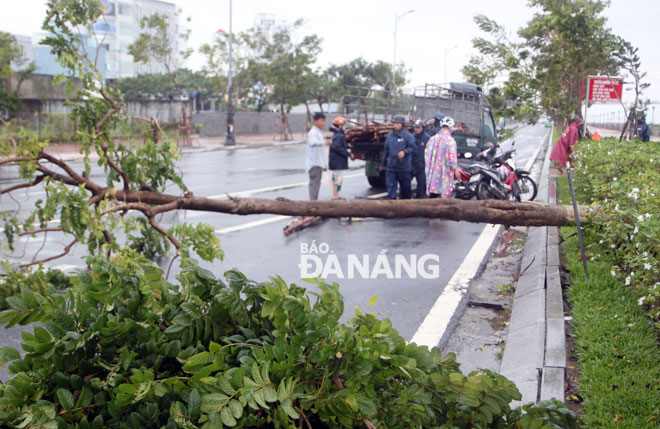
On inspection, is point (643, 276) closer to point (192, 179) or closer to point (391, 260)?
point (391, 260)

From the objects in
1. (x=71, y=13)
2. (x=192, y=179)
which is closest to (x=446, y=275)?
(x=71, y=13)

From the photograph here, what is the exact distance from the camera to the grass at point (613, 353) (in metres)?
3.32

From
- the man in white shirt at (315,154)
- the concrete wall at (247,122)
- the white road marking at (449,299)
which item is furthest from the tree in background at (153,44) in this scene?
the white road marking at (449,299)

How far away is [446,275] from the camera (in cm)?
732

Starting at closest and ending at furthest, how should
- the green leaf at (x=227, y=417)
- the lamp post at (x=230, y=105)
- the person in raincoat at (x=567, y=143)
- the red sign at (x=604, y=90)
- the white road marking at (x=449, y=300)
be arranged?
the green leaf at (x=227, y=417)
the white road marking at (x=449, y=300)
the person in raincoat at (x=567, y=143)
the red sign at (x=604, y=90)
the lamp post at (x=230, y=105)

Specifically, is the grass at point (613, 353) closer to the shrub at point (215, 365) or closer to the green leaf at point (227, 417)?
the shrub at point (215, 365)

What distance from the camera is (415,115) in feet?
53.2

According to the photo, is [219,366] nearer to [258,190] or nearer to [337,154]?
[337,154]

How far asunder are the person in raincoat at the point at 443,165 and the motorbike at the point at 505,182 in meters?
0.61

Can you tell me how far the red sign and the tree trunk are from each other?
31.1 ft

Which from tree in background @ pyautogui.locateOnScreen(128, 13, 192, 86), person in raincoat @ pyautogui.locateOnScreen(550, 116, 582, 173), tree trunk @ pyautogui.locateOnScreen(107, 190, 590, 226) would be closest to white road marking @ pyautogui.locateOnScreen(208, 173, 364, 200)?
person in raincoat @ pyautogui.locateOnScreen(550, 116, 582, 173)

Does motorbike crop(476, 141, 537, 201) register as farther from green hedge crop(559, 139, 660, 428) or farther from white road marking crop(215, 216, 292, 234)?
green hedge crop(559, 139, 660, 428)

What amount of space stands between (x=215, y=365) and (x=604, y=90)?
14.7 metres

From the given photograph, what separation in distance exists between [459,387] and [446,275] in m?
5.16
